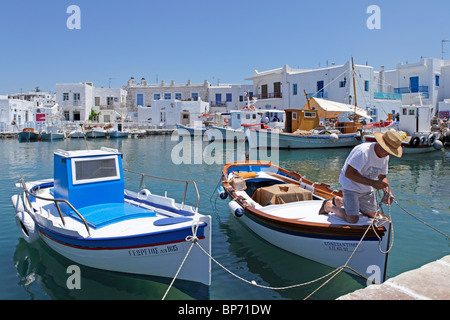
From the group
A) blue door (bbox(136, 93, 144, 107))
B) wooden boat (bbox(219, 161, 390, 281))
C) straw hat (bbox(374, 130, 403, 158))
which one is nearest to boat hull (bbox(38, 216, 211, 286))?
wooden boat (bbox(219, 161, 390, 281))

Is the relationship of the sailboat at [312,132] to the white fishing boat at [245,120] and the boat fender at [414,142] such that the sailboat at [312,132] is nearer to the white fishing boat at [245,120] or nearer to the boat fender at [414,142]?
the white fishing boat at [245,120]

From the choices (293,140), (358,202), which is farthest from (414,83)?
(358,202)

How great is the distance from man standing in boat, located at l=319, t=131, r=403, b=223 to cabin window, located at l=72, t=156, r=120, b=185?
16.0 feet

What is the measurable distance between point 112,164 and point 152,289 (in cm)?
308

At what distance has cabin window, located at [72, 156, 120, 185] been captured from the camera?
7852mm

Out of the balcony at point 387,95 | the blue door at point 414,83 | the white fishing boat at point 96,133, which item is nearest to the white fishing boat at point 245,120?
the balcony at point 387,95

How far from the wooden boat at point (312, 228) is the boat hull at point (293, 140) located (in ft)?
72.3

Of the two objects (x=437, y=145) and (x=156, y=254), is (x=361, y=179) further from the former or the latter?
(x=437, y=145)

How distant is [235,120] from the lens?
40938mm

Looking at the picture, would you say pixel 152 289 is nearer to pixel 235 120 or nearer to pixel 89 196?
pixel 89 196

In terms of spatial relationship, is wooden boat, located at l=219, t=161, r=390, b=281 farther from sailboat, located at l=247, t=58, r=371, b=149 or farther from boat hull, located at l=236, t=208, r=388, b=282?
sailboat, located at l=247, t=58, r=371, b=149

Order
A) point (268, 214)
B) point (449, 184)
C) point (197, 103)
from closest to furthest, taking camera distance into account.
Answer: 1. point (268, 214)
2. point (449, 184)
3. point (197, 103)

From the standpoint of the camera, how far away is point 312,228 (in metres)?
6.67

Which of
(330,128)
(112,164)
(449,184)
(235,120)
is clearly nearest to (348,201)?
(112,164)
